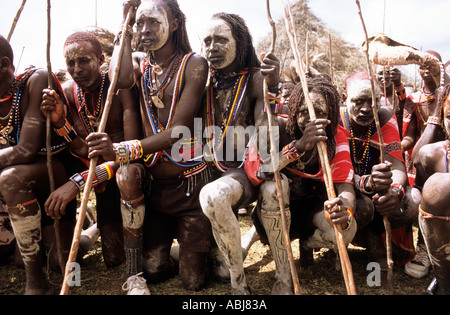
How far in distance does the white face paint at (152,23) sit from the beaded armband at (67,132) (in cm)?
99

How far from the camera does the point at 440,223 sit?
2494mm

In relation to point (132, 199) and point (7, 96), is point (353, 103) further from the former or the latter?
point (7, 96)

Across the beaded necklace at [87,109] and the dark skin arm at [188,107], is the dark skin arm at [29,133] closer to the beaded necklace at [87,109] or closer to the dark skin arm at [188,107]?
the beaded necklace at [87,109]

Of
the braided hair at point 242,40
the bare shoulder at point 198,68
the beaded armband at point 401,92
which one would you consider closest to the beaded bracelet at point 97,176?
the bare shoulder at point 198,68

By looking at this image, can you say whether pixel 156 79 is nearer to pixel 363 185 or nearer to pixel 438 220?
pixel 363 185

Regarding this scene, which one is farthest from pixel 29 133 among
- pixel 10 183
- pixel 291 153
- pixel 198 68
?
pixel 291 153

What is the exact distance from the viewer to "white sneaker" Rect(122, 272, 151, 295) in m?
2.85

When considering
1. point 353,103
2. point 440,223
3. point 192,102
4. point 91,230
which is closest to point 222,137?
point 192,102

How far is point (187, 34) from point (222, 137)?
109cm

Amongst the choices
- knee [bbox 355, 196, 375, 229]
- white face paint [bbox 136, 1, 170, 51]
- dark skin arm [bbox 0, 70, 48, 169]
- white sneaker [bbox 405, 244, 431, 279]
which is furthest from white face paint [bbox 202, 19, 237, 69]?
white sneaker [bbox 405, 244, 431, 279]

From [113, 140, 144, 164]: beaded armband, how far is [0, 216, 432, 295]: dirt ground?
3.89ft

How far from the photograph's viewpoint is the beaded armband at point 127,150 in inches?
107

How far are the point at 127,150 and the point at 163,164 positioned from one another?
0.54 m

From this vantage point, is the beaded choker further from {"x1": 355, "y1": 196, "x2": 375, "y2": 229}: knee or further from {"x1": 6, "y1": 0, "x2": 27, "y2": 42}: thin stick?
{"x1": 355, "y1": 196, "x2": 375, "y2": 229}: knee
